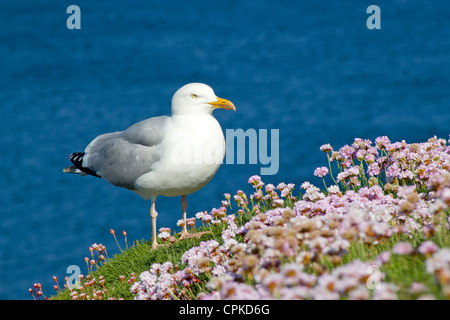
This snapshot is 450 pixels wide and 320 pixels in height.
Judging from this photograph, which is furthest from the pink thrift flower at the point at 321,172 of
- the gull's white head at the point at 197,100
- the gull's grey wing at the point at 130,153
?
the gull's grey wing at the point at 130,153

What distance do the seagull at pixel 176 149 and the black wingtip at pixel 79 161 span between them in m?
0.59

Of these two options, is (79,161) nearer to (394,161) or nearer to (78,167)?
(78,167)

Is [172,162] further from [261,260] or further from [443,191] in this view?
[443,191]

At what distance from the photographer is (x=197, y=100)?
267 inches

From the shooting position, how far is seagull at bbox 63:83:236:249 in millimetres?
6566

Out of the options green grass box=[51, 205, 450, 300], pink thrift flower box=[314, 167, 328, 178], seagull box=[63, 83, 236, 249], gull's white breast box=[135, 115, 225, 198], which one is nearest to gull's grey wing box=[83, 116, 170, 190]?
seagull box=[63, 83, 236, 249]

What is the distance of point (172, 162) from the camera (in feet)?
21.5

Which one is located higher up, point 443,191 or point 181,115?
point 181,115

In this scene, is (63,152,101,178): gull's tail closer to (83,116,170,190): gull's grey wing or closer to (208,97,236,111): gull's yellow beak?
(83,116,170,190): gull's grey wing

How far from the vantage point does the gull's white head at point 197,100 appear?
675 centimetres

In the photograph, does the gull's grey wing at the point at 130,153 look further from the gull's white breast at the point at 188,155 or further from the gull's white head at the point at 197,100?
the gull's white head at the point at 197,100
